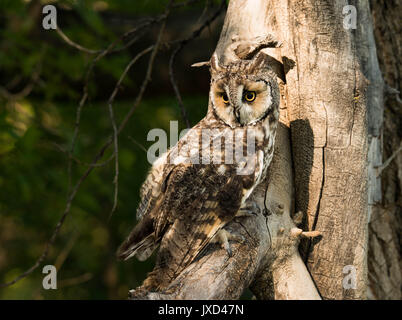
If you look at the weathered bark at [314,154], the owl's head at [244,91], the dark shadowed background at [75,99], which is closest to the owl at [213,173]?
the owl's head at [244,91]

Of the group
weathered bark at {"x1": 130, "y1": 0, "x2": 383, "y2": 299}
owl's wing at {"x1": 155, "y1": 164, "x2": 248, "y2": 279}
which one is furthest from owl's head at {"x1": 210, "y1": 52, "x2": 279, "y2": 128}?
owl's wing at {"x1": 155, "y1": 164, "x2": 248, "y2": 279}

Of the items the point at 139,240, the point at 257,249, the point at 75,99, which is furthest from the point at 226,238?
the point at 75,99

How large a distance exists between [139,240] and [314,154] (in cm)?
90

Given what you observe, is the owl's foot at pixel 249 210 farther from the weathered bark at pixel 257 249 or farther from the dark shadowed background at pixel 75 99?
the dark shadowed background at pixel 75 99

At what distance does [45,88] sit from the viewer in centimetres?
400

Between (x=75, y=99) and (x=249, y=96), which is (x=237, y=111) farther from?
(x=75, y=99)

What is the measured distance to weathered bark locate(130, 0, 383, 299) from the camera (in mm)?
2232

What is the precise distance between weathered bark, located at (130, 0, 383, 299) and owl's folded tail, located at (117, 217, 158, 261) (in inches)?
13.5

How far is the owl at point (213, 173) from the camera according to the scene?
213cm

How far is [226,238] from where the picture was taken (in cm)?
209

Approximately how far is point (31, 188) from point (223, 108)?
2.11 meters

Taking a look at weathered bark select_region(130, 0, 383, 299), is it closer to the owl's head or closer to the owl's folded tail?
the owl's head

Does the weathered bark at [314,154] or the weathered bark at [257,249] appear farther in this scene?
the weathered bark at [314,154]
